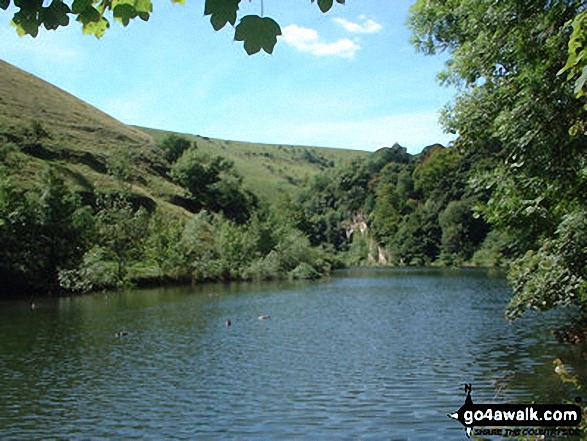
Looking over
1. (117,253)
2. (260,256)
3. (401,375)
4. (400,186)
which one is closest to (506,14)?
(401,375)

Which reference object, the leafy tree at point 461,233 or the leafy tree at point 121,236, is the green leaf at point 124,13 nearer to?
the leafy tree at point 121,236

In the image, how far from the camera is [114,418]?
1500 cm

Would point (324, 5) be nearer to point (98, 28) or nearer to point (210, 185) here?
point (98, 28)

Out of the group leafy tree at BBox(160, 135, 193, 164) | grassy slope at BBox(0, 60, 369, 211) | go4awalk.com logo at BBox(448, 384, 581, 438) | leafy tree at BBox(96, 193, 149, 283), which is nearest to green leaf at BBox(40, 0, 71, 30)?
go4awalk.com logo at BBox(448, 384, 581, 438)

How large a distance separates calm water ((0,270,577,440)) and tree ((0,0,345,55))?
1108cm

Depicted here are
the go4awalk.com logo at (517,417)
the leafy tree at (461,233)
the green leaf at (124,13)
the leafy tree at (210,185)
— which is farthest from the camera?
the leafy tree at (461,233)

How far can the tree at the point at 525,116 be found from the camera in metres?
10.7

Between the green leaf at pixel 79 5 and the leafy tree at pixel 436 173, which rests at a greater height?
the leafy tree at pixel 436 173

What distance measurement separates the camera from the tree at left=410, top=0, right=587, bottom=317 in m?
10.7

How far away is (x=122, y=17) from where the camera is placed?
4.29 meters

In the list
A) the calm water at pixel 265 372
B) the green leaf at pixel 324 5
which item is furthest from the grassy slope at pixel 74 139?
the green leaf at pixel 324 5

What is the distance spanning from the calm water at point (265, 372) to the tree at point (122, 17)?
1108 cm

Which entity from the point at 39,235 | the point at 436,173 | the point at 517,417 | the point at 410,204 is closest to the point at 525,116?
the point at 517,417

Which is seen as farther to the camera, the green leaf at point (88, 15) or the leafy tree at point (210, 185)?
the leafy tree at point (210, 185)
